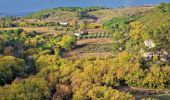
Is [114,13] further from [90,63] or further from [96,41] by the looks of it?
[90,63]

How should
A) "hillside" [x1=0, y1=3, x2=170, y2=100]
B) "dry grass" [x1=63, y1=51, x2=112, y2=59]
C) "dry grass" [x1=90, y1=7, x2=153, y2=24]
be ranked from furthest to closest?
"dry grass" [x1=90, y1=7, x2=153, y2=24], "dry grass" [x1=63, y1=51, x2=112, y2=59], "hillside" [x1=0, y1=3, x2=170, y2=100]

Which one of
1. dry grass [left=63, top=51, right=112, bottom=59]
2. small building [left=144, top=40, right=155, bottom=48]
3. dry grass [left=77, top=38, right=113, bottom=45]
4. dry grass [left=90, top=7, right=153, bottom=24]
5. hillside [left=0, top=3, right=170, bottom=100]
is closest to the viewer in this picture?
hillside [left=0, top=3, right=170, bottom=100]

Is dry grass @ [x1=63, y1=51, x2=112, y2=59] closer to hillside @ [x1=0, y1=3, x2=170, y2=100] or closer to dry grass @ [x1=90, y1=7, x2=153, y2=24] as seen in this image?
hillside @ [x1=0, y1=3, x2=170, y2=100]

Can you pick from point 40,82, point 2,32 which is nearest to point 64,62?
point 40,82

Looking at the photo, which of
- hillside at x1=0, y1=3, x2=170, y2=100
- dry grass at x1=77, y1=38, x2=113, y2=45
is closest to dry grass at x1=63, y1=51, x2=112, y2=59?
hillside at x1=0, y1=3, x2=170, y2=100

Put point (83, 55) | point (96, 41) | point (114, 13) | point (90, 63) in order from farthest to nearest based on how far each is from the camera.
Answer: point (114, 13), point (96, 41), point (83, 55), point (90, 63)

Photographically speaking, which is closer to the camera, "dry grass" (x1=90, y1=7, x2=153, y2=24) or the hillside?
the hillside

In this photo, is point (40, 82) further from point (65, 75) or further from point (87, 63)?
point (87, 63)

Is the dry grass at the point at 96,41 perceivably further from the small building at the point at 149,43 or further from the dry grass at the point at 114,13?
the dry grass at the point at 114,13

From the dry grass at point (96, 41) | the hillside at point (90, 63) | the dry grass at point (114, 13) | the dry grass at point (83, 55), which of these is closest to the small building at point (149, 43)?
the hillside at point (90, 63)

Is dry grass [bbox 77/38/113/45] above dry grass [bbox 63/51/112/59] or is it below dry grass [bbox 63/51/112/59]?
above

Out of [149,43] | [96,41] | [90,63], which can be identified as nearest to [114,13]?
[96,41]
